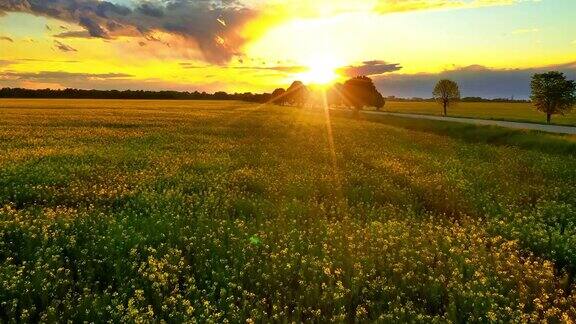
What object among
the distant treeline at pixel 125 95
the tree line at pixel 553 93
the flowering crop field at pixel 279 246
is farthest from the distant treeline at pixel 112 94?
the flowering crop field at pixel 279 246

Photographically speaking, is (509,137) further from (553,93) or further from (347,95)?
(347,95)

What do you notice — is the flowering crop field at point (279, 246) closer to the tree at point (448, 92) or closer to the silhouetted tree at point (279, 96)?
the tree at point (448, 92)

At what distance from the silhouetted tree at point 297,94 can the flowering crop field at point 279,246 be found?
13475cm

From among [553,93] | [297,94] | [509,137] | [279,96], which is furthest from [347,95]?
[279,96]

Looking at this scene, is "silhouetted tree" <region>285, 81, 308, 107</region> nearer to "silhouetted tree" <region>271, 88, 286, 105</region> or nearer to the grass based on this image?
"silhouetted tree" <region>271, 88, 286, 105</region>

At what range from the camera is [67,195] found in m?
12.4

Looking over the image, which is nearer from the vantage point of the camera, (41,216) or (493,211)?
(41,216)

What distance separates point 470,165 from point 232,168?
34.9ft

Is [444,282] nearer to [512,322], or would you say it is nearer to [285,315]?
[512,322]

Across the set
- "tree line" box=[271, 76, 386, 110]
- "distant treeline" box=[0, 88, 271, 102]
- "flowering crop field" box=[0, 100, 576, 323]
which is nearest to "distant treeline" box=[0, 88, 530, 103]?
"distant treeline" box=[0, 88, 271, 102]

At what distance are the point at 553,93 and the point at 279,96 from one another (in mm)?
111057

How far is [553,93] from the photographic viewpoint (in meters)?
63.4

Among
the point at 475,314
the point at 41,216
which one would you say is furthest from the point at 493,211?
the point at 41,216

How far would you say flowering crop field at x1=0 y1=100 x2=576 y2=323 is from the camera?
6344mm
